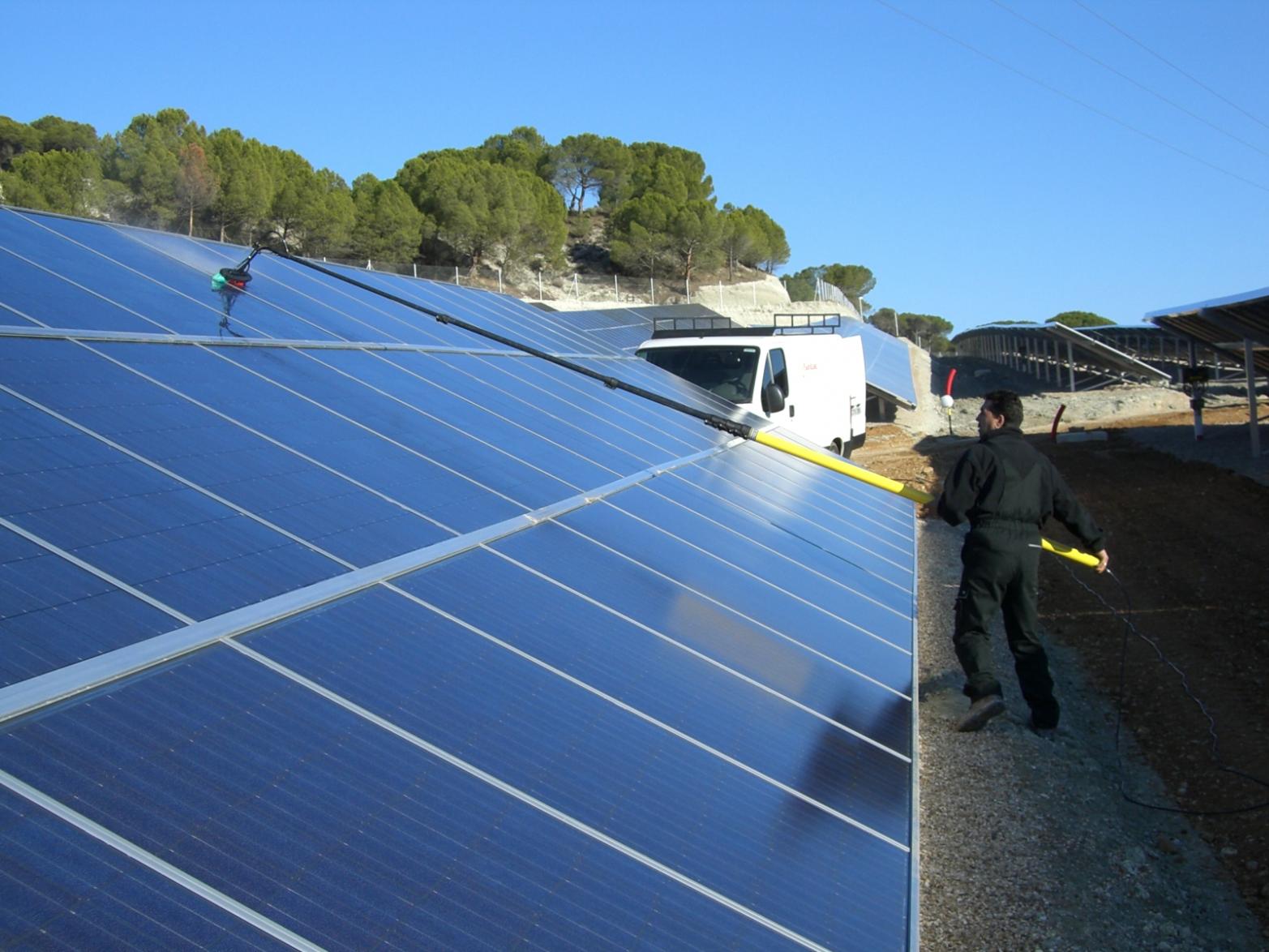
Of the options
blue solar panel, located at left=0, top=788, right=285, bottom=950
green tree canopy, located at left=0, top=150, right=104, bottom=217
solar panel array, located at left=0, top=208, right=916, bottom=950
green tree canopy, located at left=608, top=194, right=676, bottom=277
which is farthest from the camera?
green tree canopy, located at left=608, top=194, right=676, bottom=277

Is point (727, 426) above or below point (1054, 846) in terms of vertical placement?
above

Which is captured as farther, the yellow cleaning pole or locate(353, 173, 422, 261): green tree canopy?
locate(353, 173, 422, 261): green tree canopy

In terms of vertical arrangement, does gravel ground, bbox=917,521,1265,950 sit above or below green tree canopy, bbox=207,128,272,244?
below

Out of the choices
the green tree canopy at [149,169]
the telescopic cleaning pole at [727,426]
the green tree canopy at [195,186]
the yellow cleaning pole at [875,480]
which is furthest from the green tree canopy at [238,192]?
the yellow cleaning pole at [875,480]

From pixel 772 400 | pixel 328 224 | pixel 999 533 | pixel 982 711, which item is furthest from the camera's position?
pixel 328 224

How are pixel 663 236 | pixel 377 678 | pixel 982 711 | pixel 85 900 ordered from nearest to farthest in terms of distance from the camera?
pixel 85 900
pixel 377 678
pixel 982 711
pixel 663 236

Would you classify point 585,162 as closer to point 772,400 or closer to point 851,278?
point 851,278

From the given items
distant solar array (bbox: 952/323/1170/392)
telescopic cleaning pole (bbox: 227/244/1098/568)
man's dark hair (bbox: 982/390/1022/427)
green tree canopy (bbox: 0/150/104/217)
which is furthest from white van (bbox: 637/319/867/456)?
green tree canopy (bbox: 0/150/104/217)

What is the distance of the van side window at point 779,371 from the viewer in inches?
707

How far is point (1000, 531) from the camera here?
803 cm

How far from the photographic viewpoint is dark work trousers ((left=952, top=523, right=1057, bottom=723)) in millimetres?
8031

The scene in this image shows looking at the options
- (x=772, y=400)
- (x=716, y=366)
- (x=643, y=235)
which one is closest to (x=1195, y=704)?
(x=772, y=400)

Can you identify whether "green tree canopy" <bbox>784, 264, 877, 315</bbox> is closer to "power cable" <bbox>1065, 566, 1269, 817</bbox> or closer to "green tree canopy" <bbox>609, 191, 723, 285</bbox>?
"green tree canopy" <bbox>609, 191, 723, 285</bbox>

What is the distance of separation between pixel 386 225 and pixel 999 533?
164 ft
